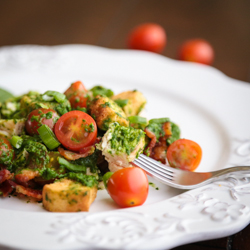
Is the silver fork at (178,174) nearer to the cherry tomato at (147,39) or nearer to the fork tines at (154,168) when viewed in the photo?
the fork tines at (154,168)

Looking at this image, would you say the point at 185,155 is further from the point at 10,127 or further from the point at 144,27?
the point at 144,27

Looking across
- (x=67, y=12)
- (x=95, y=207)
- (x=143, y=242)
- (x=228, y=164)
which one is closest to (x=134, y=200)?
(x=95, y=207)

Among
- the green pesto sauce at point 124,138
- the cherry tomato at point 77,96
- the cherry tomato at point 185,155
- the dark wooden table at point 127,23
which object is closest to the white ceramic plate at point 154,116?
the cherry tomato at point 185,155

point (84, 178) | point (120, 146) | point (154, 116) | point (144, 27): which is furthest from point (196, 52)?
point (84, 178)

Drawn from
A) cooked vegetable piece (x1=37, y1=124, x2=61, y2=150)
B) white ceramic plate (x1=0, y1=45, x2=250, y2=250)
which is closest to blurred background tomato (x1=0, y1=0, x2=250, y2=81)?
white ceramic plate (x1=0, y1=45, x2=250, y2=250)

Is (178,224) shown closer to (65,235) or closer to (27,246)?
(65,235)
